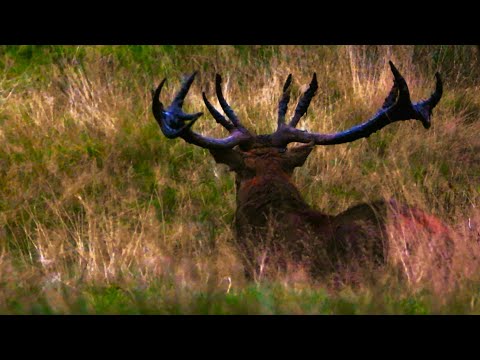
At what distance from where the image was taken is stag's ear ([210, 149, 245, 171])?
8.15 m

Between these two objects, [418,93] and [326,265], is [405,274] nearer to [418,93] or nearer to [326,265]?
[326,265]

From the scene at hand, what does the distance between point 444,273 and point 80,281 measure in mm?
2481

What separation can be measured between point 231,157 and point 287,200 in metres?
0.57

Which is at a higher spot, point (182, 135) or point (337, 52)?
point (337, 52)

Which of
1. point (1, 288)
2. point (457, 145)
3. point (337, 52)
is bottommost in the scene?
point (1, 288)

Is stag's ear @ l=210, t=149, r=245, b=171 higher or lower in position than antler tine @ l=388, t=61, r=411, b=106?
lower

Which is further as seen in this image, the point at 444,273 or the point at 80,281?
the point at 80,281

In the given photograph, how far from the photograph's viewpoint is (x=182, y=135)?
26.1 ft

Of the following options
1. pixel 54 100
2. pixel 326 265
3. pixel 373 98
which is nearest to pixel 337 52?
pixel 373 98

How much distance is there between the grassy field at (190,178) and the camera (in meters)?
6.44

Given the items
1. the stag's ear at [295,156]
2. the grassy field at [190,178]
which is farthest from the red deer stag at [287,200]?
the grassy field at [190,178]

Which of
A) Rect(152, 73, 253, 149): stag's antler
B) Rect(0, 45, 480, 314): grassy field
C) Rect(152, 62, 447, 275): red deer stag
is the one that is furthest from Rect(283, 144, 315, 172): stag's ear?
Rect(0, 45, 480, 314): grassy field

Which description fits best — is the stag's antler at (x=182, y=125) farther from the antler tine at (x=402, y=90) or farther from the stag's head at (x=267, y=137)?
the antler tine at (x=402, y=90)

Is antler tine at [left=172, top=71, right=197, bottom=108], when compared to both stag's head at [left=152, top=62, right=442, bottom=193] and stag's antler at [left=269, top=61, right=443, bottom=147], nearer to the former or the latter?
stag's head at [left=152, top=62, right=442, bottom=193]
